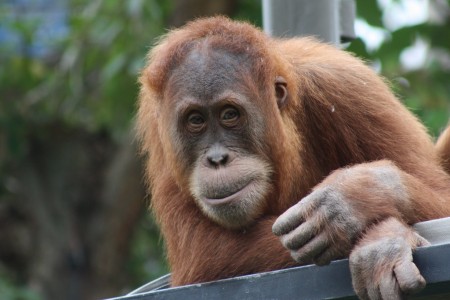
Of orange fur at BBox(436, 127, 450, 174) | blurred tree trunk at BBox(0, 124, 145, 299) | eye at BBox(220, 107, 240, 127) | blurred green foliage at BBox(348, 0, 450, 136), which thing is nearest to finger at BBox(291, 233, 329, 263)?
eye at BBox(220, 107, 240, 127)

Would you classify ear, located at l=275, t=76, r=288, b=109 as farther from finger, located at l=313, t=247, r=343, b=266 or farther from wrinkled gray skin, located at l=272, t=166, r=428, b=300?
finger, located at l=313, t=247, r=343, b=266

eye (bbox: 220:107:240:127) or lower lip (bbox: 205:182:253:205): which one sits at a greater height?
eye (bbox: 220:107:240:127)

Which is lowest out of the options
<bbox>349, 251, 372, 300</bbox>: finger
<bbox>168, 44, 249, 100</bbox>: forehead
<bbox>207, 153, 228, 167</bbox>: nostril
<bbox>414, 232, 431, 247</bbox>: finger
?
<bbox>349, 251, 372, 300</bbox>: finger

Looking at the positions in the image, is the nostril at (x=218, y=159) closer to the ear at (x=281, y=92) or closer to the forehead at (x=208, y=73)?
the forehead at (x=208, y=73)

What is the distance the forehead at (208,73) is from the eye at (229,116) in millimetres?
74

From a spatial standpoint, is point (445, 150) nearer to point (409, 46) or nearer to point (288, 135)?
point (288, 135)

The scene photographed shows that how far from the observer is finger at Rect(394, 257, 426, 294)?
94.4 inches

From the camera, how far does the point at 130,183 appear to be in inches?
318

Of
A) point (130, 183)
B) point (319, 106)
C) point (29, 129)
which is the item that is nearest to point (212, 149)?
point (319, 106)

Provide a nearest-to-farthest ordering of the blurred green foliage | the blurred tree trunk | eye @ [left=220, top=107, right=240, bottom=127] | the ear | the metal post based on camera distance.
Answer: eye @ [left=220, top=107, right=240, bottom=127] → the ear → the metal post → the blurred green foliage → the blurred tree trunk

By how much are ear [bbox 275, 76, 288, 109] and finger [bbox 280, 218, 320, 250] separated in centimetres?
94

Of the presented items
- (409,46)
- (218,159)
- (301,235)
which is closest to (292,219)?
(301,235)

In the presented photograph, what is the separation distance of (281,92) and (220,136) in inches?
14.6

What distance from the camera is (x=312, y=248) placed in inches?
112
